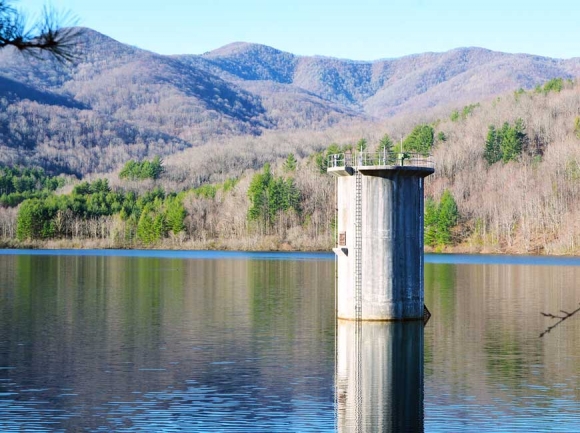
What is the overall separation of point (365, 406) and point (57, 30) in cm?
1662

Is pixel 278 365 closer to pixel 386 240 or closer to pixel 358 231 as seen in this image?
pixel 358 231

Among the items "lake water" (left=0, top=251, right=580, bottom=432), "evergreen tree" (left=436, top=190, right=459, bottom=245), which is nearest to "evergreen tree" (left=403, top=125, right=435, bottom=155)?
"evergreen tree" (left=436, top=190, right=459, bottom=245)

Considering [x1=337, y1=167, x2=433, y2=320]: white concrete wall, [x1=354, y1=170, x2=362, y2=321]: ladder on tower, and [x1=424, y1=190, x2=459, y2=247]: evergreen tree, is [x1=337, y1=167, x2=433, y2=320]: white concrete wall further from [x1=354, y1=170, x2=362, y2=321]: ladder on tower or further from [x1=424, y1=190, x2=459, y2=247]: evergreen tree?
[x1=424, y1=190, x2=459, y2=247]: evergreen tree

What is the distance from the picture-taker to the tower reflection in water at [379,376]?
2586 cm

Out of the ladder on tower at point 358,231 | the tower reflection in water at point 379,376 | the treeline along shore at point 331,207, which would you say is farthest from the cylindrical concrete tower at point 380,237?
the treeline along shore at point 331,207

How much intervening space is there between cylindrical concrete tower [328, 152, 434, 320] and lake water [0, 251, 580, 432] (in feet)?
3.69

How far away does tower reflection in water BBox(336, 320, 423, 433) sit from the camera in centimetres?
2586

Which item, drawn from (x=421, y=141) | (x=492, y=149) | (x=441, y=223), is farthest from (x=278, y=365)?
(x=421, y=141)

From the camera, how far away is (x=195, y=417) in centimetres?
2550

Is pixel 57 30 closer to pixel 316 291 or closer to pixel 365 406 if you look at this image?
pixel 365 406

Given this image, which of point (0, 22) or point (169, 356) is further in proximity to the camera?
point (169, 356)

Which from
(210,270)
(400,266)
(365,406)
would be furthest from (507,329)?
(210,270)

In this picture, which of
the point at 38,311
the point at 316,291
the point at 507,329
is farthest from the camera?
the point at 316,291

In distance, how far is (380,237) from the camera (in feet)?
134
